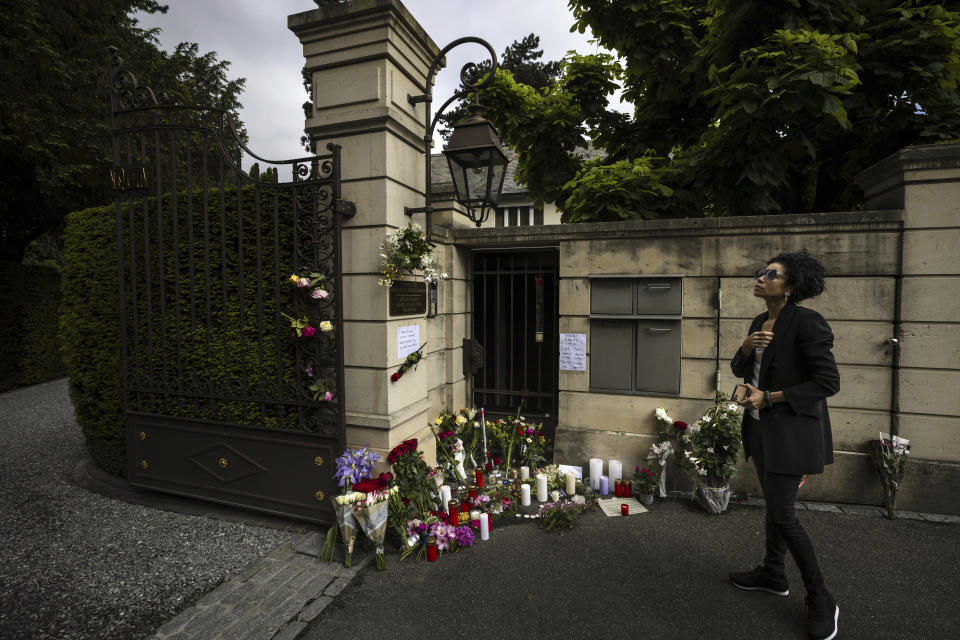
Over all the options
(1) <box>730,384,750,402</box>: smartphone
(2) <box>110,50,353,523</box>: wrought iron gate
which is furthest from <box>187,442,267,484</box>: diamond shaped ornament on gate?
(1) <box>730,384,750,402</box>: smartphone

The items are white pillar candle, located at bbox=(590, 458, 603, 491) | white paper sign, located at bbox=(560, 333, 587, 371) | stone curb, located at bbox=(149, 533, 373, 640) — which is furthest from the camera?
white paper sign, located at bbox=(560, 333, 587, 371)

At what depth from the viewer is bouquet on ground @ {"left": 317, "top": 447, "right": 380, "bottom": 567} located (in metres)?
3.71

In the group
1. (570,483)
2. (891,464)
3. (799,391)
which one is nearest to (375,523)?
(570,483)

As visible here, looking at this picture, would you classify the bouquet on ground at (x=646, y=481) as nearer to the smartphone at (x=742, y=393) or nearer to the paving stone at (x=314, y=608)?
the smartphone at (x=742, y=393)

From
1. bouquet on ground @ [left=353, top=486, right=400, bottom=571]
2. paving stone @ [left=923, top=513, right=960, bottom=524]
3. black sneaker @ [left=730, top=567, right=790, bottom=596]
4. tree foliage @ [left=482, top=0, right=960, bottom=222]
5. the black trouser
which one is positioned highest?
tree foliage @ [left=482, top=0, right=960, bottom=222]

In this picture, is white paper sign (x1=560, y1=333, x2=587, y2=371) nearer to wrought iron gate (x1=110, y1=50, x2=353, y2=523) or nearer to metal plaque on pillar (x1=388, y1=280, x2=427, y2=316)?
metal plaque on pillar (x1=388, y1=280, x2=427, y2=316)

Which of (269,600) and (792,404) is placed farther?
(269,600)

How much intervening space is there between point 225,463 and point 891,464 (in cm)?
649

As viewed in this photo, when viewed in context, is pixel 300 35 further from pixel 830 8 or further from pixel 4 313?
pixel 4 313

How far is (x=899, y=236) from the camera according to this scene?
14.7 feet

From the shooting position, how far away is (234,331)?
15.0 feet

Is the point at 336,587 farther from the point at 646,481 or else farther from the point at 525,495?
the point at 646,481

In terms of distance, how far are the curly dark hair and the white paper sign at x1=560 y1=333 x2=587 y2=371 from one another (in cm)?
263

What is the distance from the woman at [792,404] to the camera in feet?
9.36
